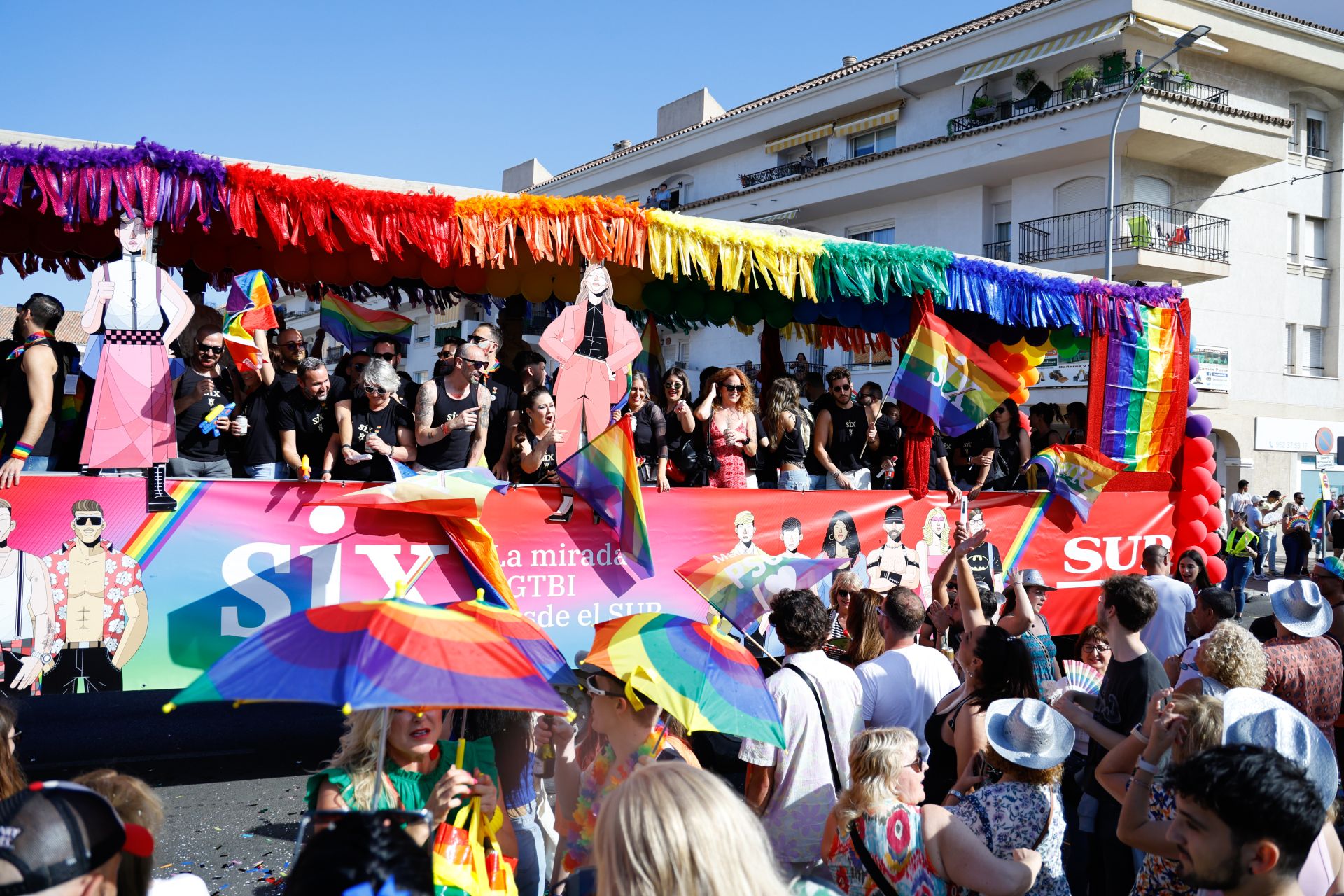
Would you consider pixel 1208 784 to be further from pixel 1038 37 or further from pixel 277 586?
pixel 1038 37

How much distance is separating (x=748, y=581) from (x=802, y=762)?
1.42 m

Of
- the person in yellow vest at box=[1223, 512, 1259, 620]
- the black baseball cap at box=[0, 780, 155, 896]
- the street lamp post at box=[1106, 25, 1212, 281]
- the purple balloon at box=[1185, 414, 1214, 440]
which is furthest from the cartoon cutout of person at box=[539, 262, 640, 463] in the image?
the street lamp post at box=[1106, 25, 1212, 281]

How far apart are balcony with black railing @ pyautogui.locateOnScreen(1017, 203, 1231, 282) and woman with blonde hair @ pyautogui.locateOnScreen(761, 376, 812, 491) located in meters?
18.5

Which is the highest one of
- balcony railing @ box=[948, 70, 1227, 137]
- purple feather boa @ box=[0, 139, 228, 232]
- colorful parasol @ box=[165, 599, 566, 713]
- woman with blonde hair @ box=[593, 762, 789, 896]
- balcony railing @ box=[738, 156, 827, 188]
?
balcony railing @ box=[948, 70, 1227, 137]

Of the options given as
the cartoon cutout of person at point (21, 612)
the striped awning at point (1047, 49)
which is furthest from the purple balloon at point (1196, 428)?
the striped awning at point (1047, 49)

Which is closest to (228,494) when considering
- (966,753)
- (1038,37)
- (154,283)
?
(154,283)

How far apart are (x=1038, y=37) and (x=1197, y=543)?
64.2 feet

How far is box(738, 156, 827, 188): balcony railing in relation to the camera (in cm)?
3022

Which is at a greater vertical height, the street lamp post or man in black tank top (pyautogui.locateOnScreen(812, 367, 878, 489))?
the street lamp post

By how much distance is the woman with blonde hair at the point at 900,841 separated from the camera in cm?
293

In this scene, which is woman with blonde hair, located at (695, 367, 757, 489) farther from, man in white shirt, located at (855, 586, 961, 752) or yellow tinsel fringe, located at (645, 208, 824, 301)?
man in white shirt, located at (855, 586, 961, 752)

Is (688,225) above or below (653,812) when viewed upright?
above

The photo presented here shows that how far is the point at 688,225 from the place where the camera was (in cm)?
684

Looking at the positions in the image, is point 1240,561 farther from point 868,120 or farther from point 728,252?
point 868,120
